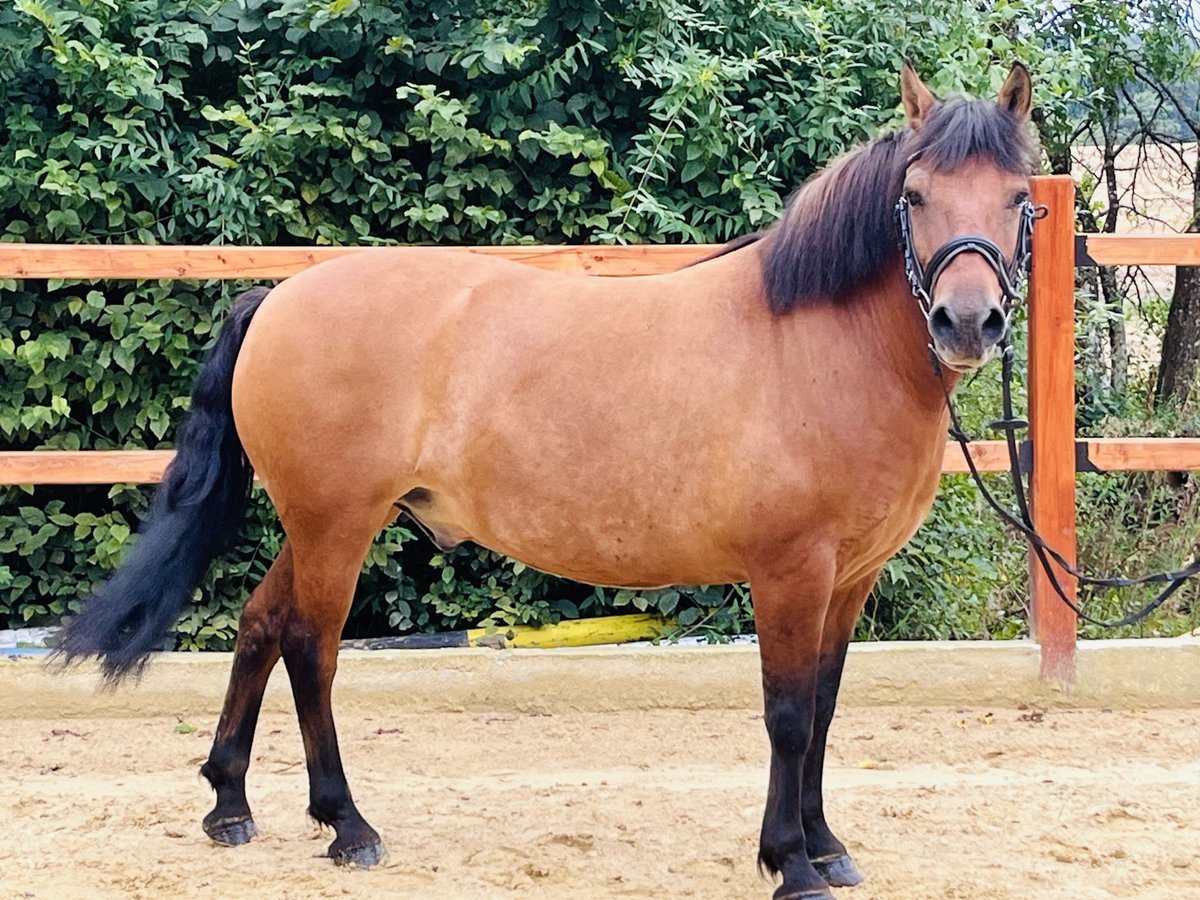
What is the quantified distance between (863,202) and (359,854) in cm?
221

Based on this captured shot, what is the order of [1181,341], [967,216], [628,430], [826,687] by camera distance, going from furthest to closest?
1. [1181,341]
2. [826,687]
3. [628,430]
4. [967,216]

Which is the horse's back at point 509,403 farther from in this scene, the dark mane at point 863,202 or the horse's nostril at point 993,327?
the horse's nostril at point 993,327

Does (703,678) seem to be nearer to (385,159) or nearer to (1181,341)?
(385,159)

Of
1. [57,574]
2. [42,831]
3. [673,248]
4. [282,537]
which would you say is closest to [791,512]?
[673,248]

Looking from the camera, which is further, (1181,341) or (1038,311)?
(1181,341)

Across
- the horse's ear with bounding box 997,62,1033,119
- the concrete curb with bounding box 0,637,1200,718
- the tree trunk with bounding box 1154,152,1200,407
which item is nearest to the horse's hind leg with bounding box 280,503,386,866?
the concrete curb with bounding box 0,637,1200,718

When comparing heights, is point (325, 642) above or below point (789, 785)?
above

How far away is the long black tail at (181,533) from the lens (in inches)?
148

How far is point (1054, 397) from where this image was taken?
4855 millimetres

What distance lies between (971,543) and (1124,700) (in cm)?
88

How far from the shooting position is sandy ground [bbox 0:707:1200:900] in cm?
334

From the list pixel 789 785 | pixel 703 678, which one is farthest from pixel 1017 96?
pixel 703 678

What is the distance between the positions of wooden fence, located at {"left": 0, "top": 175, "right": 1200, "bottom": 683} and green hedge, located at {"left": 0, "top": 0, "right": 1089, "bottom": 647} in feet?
1.11

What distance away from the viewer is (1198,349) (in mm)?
8836
